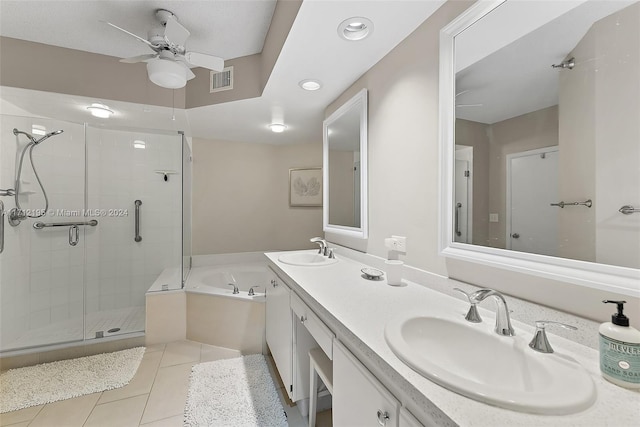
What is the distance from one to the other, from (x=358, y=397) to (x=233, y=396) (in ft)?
4.36

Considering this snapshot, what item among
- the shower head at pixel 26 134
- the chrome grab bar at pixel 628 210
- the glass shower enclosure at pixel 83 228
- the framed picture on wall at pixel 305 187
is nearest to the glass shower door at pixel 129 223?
the glass shower enclosure at pixel 83 228

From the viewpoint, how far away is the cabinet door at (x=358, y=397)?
0.66m

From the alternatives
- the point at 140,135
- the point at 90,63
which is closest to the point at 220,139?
the point at 140,135

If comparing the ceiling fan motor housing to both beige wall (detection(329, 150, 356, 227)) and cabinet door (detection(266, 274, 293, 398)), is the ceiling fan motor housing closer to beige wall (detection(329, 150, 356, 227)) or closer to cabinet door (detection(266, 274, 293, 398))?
beige wall (detection(329, 150, 356, 227))

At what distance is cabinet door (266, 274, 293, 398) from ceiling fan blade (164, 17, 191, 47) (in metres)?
1.78

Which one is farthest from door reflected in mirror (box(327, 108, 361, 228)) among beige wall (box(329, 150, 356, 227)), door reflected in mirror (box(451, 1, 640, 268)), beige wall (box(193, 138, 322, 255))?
beige wall (box(193, 138, 322, 255))

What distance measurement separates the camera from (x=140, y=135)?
2.64 m

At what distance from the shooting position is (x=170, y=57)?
71.8 inches

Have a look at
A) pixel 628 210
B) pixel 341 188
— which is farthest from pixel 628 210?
pixel 341 188

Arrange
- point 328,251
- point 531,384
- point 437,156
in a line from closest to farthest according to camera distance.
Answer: point 531,384, point 437,156, point 328,251

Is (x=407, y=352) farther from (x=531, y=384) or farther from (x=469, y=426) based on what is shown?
(x=531, y=384)

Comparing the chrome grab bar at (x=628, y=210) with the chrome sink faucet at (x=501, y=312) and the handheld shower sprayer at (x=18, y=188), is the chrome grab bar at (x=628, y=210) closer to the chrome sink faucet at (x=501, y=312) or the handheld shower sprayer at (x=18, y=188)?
the chrome sink faucet at (x=501, y=312)

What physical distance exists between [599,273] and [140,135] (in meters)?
3.38

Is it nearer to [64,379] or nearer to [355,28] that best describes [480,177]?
[355,28]
